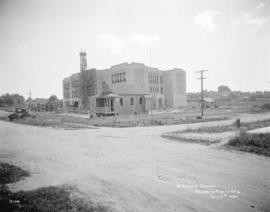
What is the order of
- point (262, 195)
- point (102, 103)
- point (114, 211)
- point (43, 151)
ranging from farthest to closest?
1. point (102, 103)
2. point (43, 151)
3. point (262, 195)
4. point (114, 211)

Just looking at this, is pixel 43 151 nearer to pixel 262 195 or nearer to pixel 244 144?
pixel 262 195

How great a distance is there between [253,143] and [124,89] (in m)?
30.0

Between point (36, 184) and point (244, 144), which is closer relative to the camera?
point (36, 184)

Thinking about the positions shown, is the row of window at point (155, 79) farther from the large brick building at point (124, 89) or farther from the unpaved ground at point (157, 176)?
the unpaved ground at point (157, 176)

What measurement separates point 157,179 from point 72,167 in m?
2.90

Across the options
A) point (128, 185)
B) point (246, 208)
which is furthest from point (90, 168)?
point (246, 208)

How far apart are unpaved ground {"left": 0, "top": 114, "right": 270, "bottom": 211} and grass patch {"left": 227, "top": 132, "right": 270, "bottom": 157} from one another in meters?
0.62

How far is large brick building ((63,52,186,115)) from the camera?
3644 centimetres

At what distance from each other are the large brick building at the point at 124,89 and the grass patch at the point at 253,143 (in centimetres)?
2551

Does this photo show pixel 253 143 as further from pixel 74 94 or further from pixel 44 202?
pixel 74 94

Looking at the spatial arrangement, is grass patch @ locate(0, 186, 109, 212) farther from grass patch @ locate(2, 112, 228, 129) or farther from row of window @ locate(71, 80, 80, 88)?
row of window @ locate(71, 80, 80, 88)

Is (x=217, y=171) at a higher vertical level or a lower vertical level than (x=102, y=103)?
lower

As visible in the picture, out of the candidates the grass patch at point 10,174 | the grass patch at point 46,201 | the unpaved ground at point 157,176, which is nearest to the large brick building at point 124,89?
the unpaved ground at point 157,176

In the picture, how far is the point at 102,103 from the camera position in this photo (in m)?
37.4
